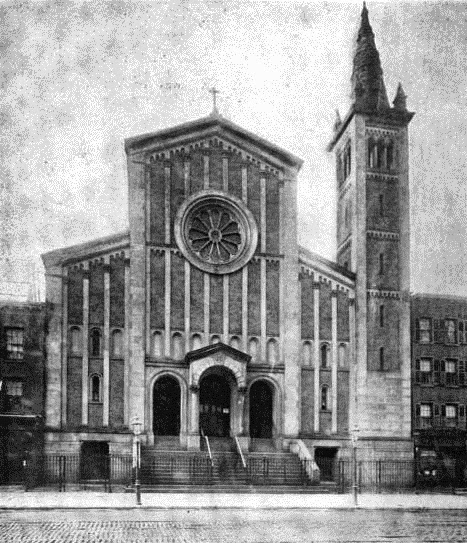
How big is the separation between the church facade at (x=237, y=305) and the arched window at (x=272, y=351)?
0.49 feet

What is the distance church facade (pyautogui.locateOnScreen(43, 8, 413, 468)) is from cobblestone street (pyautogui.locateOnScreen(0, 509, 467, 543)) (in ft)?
44.0

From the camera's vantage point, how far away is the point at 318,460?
141 feet

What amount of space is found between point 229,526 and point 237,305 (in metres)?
19.7

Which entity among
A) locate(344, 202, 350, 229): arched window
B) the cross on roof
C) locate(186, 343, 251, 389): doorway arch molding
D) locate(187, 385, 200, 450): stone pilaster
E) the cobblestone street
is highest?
the cross on roof

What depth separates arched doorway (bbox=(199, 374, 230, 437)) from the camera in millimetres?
42031

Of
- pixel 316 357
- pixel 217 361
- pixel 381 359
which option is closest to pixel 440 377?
pixel 381 359

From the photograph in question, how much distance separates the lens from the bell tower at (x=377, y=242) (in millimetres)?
43406

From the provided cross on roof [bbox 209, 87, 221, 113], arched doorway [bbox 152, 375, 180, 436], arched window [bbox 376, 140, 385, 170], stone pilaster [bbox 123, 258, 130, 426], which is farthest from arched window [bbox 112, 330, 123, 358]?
arched window [bbox 376, 140, 385, 170]

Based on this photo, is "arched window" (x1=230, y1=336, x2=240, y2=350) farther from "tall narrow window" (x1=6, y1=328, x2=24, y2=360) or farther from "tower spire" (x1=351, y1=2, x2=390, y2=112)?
"tower spire" (x1=351, y1=2, x2=390, y2=112)

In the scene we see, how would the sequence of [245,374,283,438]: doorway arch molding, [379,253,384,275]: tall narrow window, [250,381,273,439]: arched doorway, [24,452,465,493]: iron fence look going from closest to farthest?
[24,452,465,493]: iron fence
[245,374,283,438]: doorway arch molding
[250,381,273,439]: arched doorway
[379,253,384,275]: tall narrow window

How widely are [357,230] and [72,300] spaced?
1417 centimetres

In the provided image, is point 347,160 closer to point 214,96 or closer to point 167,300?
point 214,96

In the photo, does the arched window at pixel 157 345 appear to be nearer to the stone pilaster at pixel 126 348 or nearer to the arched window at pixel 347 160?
the stone pilaster at pixel 126 348

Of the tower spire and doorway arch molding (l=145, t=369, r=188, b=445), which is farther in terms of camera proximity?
the tower spire
